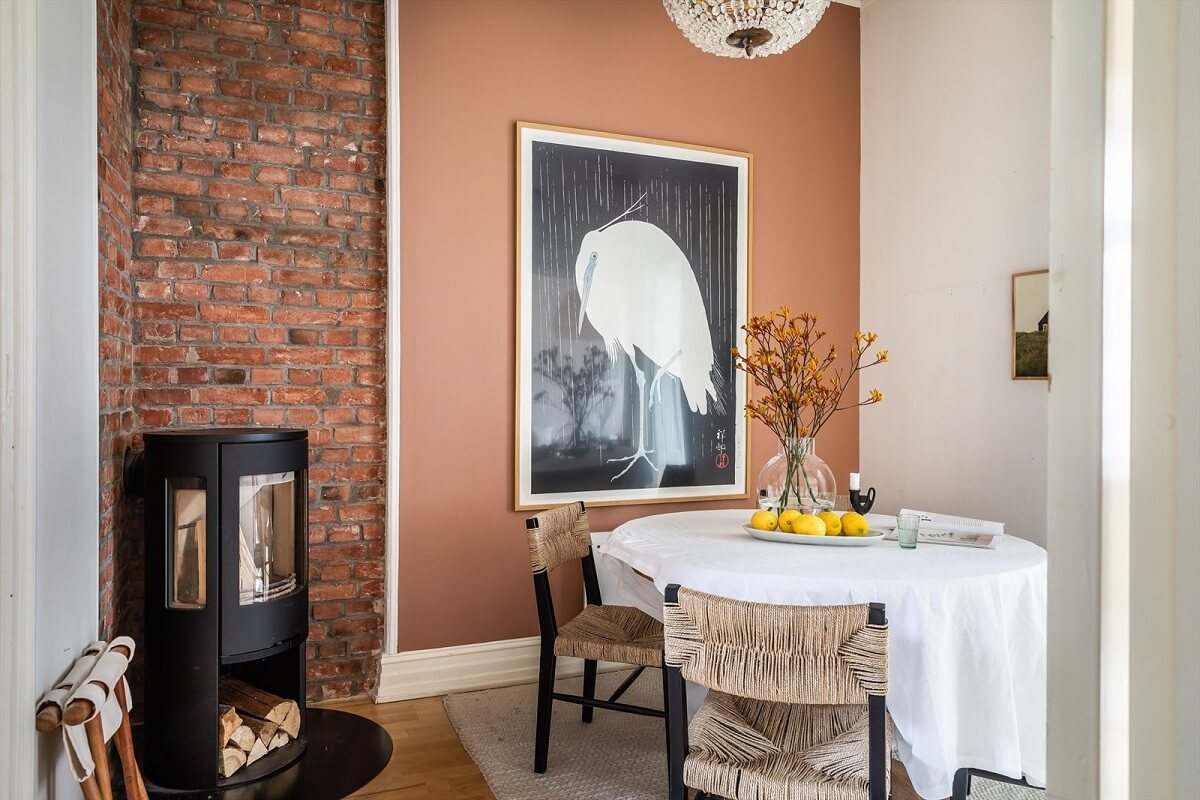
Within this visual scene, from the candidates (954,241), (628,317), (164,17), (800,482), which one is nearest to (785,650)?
(800,482)

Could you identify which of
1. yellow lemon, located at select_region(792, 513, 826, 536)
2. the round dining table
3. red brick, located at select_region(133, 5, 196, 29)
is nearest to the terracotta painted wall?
red brick, located at select_region(133, 5, 196, 29)

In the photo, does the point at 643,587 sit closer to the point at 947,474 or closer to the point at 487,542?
the point at 487,542

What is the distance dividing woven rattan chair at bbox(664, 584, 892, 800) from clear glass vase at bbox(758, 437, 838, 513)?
85cm

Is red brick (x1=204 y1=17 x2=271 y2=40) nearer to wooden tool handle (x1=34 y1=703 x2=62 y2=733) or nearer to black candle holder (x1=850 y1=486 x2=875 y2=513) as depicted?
wooden tool handle (x1=34 y1=703 x2=62 y2=733)

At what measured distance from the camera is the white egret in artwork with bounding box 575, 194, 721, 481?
344 centimetres

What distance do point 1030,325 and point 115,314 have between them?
326 centimetres

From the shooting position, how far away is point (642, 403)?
3533 mm

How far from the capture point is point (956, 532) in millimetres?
2428

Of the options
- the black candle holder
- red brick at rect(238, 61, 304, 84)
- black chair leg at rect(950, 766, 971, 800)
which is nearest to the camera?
black chair leg at rect(950, 766, 971, 800)

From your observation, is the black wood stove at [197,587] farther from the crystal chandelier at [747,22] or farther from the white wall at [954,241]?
the white wall at [954,241]

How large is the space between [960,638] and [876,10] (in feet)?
10.6

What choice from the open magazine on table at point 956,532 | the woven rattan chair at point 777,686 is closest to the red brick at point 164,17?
the woven rattan chair at point 777,686

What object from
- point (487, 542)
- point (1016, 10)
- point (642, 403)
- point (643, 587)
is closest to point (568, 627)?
point (643, 587)

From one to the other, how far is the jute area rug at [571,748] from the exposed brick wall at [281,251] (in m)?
0.55
